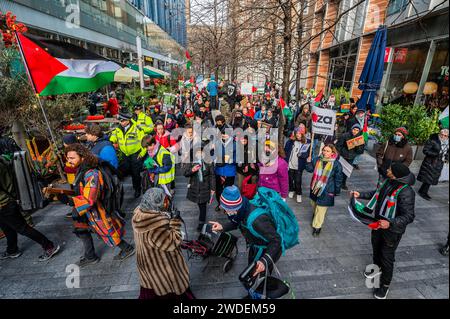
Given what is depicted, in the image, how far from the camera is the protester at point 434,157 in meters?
5.19

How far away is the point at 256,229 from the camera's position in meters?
2.50

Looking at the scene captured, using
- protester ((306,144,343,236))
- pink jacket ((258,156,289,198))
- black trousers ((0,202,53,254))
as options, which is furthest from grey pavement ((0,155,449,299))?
pink jacket ((258,156,289,198))

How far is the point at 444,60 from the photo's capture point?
884 centimetres

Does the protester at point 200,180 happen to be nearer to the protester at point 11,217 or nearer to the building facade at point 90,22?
the protester at point 11,217

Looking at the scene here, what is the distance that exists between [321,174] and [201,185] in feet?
7.26

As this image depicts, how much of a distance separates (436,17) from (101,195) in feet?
40.5

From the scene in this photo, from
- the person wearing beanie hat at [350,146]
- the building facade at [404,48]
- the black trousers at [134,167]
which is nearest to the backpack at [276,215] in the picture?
the black trousers at [134,167]

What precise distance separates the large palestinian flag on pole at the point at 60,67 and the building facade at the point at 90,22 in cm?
910

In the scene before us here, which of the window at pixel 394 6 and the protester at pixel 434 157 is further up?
the window at pixel 394 6

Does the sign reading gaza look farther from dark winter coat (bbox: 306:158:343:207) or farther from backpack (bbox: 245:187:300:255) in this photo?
backpack (bbox: 245:187:300:255)

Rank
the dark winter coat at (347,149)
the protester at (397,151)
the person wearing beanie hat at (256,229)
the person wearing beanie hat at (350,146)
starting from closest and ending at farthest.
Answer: the person wearing beanie hat at (256,229)
the protester at (397,151)
the person wearing beanie hat at (350,146)
the dark winter coat at (347,149)
